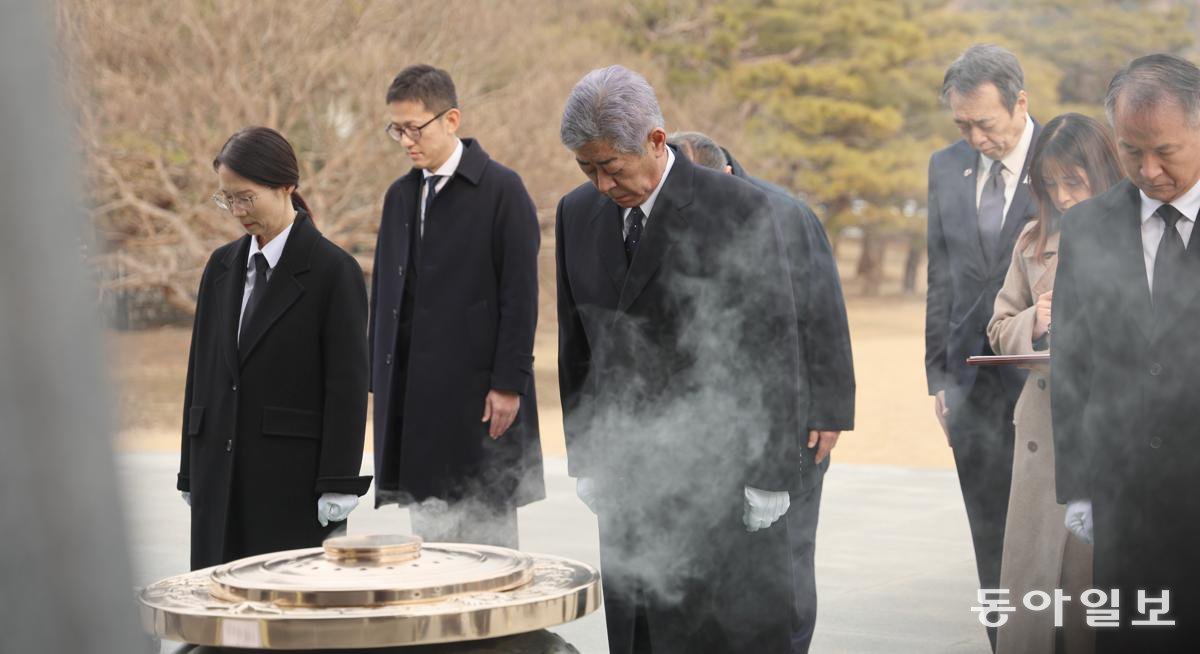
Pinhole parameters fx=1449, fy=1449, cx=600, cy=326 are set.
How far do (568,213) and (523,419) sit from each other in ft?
4.83

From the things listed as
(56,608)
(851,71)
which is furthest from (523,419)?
(851,71)

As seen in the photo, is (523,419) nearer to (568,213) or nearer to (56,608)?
(568,213)

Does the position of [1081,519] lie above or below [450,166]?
below

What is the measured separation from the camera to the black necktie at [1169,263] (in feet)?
10.1

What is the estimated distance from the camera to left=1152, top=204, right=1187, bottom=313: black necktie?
10.1 ft

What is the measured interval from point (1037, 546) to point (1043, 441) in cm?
28

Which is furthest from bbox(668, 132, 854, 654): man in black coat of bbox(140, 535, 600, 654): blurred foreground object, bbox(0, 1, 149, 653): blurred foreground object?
bbox(0, 1, 149, 653): blurred foreground object

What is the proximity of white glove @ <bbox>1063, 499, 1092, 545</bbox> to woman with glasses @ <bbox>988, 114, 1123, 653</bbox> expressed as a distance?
40cm

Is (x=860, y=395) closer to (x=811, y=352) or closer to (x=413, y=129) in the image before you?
(x=413, y=129)

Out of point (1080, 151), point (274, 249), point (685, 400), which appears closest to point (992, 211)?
point (1080, 151)

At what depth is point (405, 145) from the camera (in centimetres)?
478

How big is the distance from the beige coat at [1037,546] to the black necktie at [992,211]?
0.63 metres

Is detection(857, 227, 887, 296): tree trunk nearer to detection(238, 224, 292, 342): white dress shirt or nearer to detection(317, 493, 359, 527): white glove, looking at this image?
detection(238, 224, 292, 342): white dress shirt

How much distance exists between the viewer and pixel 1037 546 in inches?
151
